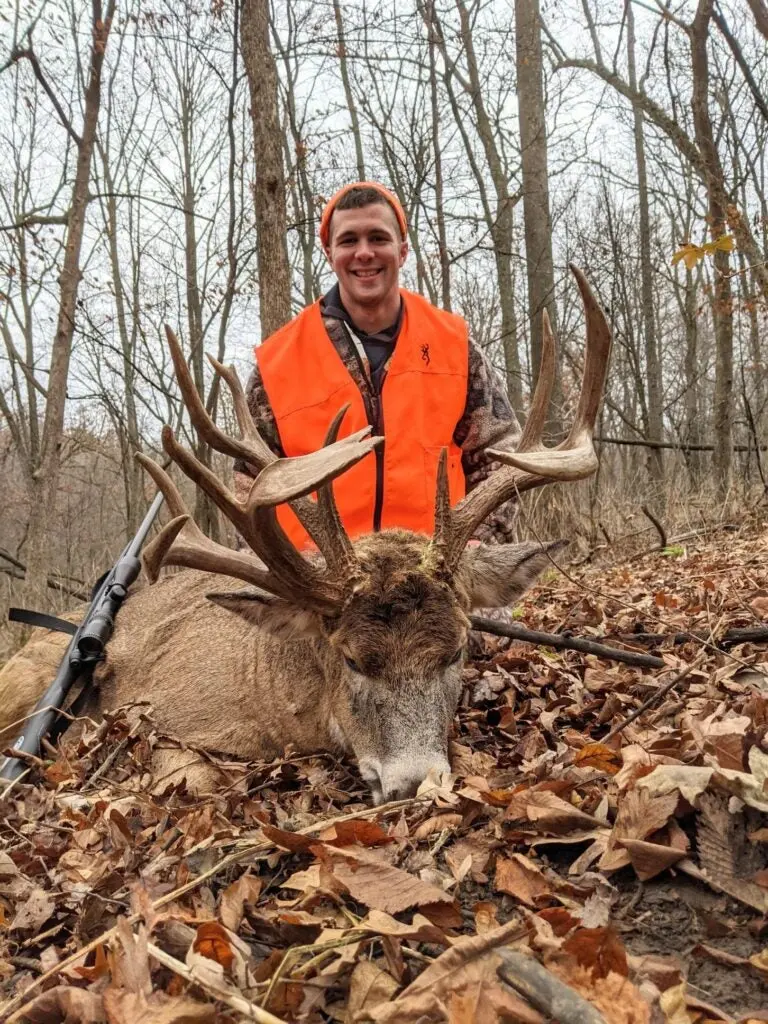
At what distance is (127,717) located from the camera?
4.63 metres

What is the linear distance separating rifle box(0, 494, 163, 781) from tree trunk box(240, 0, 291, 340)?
3.52m

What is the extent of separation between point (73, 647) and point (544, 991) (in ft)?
14.2

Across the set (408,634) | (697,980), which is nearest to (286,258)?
(408,634)

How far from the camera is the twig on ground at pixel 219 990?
63.0 inches

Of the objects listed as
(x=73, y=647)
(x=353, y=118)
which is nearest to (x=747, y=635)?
(x=73, y=647)

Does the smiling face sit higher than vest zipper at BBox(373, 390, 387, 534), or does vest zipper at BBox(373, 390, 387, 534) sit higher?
the smiling face

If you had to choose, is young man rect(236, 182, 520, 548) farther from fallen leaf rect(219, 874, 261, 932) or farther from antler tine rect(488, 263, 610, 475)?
fallen leaf rect(219, 874, 261, 932)

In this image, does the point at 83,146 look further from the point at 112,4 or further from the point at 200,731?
the point at 200,731

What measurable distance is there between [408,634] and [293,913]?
148 cm

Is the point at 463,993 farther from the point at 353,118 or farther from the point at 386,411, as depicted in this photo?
the point at 353,118

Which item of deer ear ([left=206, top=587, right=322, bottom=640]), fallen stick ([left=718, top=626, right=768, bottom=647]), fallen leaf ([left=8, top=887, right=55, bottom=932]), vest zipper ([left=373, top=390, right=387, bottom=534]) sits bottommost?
fallen leaf ([left=8, top=887, right=55, bottom=932])

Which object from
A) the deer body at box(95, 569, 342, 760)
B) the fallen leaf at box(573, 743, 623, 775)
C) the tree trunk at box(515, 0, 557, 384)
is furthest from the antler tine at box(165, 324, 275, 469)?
the tree trunk at box(515, 0, 557, 384)

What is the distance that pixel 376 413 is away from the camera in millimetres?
5613

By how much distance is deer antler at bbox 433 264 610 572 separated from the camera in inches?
138
